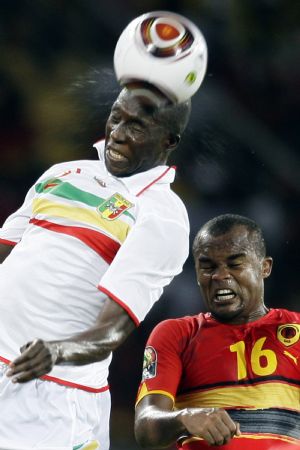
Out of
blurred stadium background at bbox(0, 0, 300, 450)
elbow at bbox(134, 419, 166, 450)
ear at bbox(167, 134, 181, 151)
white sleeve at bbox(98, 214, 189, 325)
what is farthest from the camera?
blurred stadium background at bbox(0, 0, 300, 450)

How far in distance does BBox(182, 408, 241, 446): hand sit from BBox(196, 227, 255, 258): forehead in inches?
30.6

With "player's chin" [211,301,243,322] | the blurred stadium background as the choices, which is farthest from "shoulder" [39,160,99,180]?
the blurred stadium background

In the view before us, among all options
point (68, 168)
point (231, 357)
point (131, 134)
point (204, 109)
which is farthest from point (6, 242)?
point (204, 109)

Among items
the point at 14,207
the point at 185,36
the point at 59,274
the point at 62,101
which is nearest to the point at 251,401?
the point at 59,274

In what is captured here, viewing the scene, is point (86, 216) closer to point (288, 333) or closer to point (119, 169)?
point (119, 169)

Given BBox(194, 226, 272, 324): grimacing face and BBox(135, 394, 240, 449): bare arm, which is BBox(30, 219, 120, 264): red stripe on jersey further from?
BBox(194, 226, 272, 324): grimacing face

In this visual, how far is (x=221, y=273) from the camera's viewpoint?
10.2 feet

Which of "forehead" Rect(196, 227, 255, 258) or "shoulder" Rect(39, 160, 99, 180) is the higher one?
"shoulder" Rect(39, 160, 99, 180)

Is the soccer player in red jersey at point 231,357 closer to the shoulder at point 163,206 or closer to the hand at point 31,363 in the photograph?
the shoulder at point 163,206

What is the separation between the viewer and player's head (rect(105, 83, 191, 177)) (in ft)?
8.48

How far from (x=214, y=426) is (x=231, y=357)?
29.0 inches

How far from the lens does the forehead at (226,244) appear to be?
3.12 metres

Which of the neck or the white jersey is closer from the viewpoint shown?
the white jersey

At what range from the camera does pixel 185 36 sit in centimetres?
259
